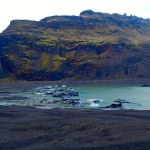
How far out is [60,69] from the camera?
6043 inches

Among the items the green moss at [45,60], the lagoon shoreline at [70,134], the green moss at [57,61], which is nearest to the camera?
the lagoon shoreline at [70,134]

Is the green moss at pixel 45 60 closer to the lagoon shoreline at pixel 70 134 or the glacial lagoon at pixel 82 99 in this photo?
the glacial lagoon at pixel 82 99

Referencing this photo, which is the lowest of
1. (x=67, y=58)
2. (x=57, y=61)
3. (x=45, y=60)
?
(x=57, y=61)

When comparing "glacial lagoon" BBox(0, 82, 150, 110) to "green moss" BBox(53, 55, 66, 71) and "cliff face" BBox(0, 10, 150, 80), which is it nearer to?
"green moss" BBox(53, 55, 66, 71)

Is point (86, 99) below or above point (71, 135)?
above

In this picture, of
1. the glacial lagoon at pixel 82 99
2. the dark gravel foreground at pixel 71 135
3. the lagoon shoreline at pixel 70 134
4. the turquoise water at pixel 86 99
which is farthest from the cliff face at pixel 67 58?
the dark gravel foreground at pixel 71 135

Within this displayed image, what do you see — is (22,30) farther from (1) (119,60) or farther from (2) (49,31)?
(1) (119,60)

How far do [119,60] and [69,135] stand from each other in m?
136

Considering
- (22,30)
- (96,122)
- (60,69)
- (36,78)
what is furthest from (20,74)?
(96,122)

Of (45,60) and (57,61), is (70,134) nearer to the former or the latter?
(57,61)

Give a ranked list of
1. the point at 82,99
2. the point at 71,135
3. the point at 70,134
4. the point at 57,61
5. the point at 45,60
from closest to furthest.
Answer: the point at 71,135 < the point at 70,134 < the point at 82,99 < the point at 57,61 < the point at 45,60

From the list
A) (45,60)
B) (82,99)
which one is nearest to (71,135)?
(82,99)

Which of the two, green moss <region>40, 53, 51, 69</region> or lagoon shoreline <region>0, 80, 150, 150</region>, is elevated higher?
green moss <region>40, 53, 51, 69</region>

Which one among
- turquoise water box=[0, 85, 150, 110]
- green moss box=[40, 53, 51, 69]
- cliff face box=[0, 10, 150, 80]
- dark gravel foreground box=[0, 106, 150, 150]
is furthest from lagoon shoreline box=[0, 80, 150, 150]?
green moss box=[40, 53, 51, 69]
